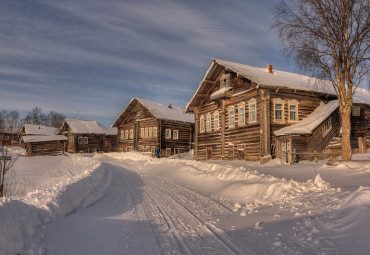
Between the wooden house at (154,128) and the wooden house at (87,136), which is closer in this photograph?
the wooden house at (154,128)

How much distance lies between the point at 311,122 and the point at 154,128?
74.5 feet

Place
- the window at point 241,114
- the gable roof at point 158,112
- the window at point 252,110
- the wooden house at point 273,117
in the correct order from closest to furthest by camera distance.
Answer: the wooden house at point 273,117 < the window at point 252,110 < the window at point 241,114 < the gable roof at point 158,112

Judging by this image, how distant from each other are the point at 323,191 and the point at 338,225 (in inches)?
103

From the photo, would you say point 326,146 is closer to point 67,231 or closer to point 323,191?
point 323,191

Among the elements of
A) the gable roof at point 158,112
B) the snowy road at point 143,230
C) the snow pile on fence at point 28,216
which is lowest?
the snowy road at point 143,230

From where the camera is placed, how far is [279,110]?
20281 millimetres

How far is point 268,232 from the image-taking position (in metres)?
5.45

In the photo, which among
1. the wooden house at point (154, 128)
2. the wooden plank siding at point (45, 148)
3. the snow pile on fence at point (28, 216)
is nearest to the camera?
the snow pile on fence at point (28, 216)

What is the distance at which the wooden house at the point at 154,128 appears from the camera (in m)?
36.8

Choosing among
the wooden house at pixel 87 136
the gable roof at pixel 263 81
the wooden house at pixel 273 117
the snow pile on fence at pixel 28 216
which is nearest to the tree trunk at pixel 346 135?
the gable roof at pixel 263 81

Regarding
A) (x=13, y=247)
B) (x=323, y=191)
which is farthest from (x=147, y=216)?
(x=323, y=191)

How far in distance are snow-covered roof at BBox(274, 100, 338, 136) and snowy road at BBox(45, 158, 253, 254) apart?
11085 millimetres

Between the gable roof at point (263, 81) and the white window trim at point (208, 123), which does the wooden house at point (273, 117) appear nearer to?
the gable roof at point (263, 81)

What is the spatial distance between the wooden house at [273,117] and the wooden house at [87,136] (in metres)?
32.8
